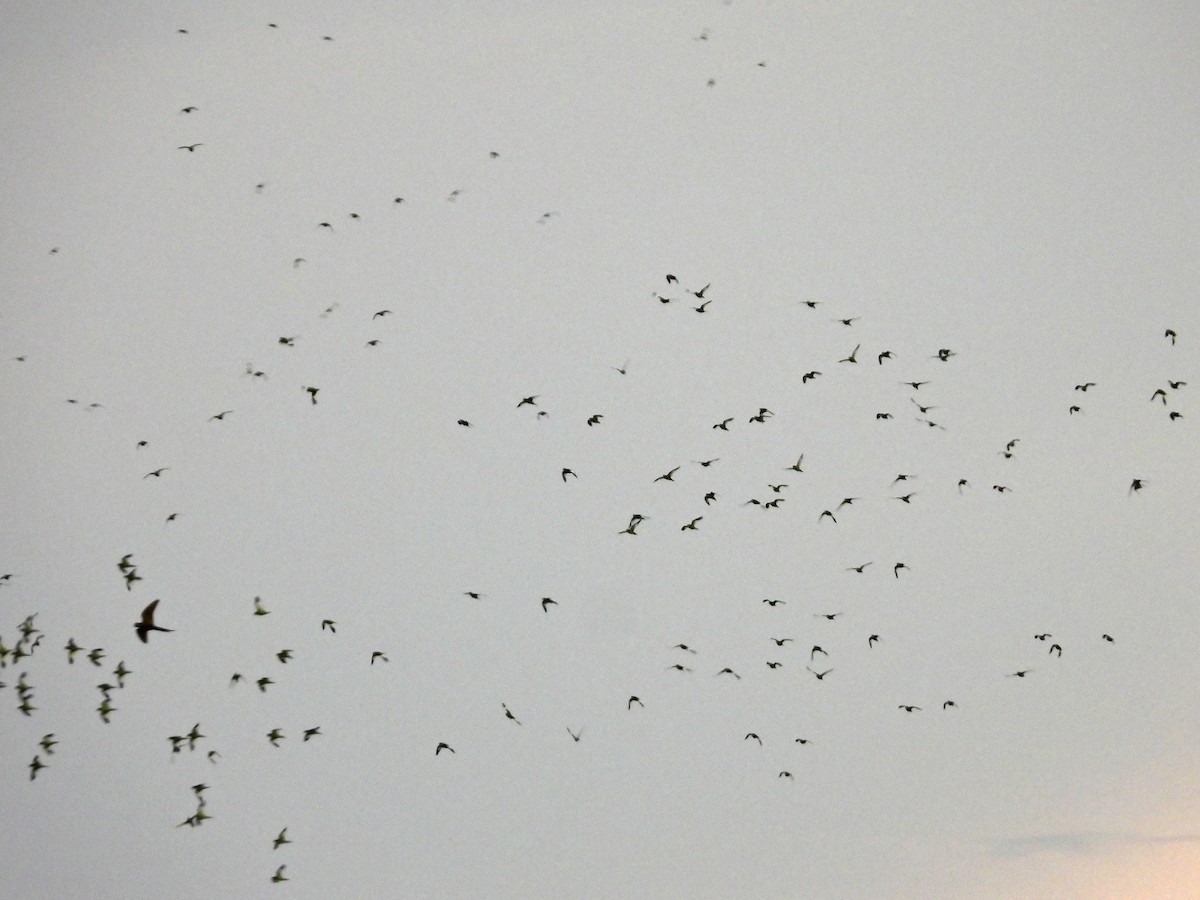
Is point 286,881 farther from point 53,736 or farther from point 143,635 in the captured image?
point 143,635

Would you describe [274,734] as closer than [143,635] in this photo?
No

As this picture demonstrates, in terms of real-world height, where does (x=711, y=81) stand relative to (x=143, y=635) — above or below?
above

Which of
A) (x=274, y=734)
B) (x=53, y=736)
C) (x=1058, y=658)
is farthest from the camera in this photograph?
(x=53, y=736)

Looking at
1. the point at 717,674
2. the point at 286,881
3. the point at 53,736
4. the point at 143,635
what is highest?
the point at 143,635

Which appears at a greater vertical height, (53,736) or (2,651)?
(2,651)

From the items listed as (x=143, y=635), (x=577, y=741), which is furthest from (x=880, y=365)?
(x=143, y=635)

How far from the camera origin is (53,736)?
10088 cm

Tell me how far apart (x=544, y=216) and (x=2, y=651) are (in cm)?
4835

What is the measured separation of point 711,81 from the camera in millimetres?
81125

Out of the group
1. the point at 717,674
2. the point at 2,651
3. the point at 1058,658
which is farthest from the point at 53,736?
the point at 1058,658

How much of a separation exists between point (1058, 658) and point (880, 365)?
22.8 metres

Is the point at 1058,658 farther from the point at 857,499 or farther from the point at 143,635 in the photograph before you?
the point at 143,635

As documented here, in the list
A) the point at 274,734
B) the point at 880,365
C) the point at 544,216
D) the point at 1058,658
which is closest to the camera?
the point at 274,734

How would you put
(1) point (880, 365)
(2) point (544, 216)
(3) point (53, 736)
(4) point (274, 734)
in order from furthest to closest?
1. (3) point (53, 736)
2. (2) point (544, 216)
3. (1) point (880, 365)
4. (4) point (274, 734)
